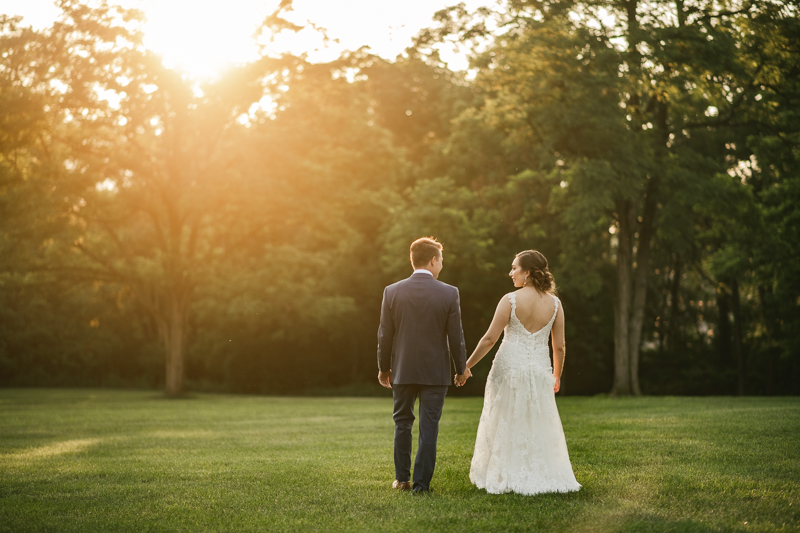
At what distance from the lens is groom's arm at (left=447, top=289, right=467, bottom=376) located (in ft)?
21.7

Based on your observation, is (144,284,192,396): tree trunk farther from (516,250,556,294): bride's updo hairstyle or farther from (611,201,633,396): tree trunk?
(516,250,556,294): bride's updo hairstyle

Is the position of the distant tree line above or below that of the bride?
above

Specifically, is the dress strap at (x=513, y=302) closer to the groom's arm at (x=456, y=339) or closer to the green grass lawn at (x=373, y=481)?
the groom's arm at (x=456, y=339)

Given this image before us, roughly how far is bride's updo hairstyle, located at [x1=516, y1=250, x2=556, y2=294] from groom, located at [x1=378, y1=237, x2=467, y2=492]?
0.69 meters

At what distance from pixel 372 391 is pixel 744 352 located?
62.8ft

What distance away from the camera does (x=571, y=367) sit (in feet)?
129

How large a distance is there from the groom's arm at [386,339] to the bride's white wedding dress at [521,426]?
96cm

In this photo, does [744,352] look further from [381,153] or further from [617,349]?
[381,153]

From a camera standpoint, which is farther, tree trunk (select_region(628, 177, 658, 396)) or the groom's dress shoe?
tree trunk (select_region(628, 177, 658, 396))

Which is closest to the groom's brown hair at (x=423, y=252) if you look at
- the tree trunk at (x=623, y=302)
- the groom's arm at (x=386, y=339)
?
the groom's arm at (x=386, y=339)

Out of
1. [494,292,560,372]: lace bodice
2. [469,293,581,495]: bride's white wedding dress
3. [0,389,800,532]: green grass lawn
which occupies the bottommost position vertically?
[0,389,800,532]: green grass lawn

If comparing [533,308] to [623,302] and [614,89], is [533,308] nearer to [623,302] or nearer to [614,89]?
[614,89]

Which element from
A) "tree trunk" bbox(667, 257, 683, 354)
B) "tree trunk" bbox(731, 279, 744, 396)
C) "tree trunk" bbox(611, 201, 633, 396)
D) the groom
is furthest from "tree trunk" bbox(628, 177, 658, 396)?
the groom

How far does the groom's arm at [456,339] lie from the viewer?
661 cm
